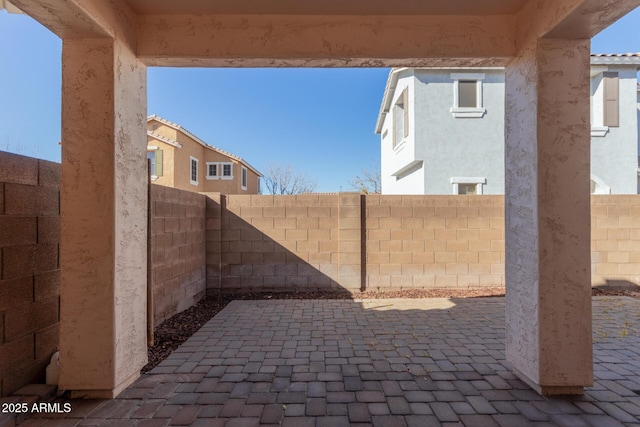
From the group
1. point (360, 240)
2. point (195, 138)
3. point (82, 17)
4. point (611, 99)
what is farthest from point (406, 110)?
point (195, 138)

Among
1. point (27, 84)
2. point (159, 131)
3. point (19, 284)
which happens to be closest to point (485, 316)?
point (19, 284)

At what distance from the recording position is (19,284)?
2336 mm

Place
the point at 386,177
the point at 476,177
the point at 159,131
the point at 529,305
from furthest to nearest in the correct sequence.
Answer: the point at 159,131 < the point at 386,177 < the point at 476,177 < the point at 529,305

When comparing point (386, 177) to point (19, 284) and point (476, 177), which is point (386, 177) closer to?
point (476, 177)

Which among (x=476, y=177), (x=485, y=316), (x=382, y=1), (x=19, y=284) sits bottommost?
(x=485, y=316)

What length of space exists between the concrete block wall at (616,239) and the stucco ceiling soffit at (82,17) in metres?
8.05

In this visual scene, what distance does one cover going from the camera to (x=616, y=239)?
6.01 m

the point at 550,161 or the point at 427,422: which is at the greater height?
the point at 550,161

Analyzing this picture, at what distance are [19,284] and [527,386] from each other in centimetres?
428

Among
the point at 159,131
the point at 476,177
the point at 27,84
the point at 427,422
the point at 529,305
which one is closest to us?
the point at 427,422

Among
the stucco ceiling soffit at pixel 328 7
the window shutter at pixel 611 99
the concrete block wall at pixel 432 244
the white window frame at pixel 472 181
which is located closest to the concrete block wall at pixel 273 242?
the concrete block wall at pixel 432 244

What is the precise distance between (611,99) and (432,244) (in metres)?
8.37

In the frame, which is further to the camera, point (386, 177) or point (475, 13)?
point (386, 177)

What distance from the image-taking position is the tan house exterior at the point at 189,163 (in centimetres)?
1562
